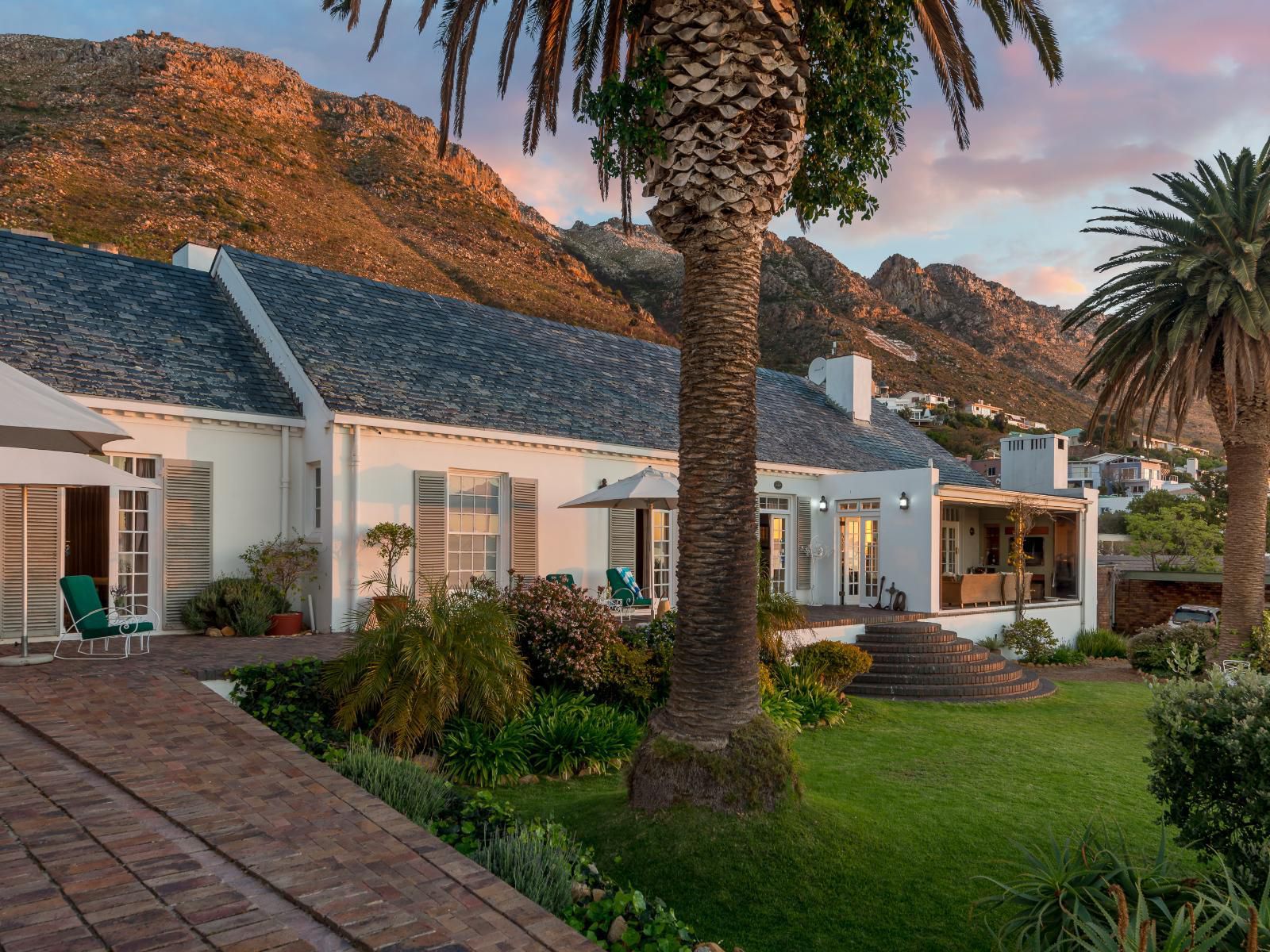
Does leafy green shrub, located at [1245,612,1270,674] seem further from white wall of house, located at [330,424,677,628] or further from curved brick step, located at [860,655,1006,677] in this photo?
white wall of house, located at [330,424,677,628]

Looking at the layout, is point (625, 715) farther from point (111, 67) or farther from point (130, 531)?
point (111, 67)

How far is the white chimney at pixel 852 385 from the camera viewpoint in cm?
2417

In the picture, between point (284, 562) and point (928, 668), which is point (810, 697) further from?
point (284, 562)

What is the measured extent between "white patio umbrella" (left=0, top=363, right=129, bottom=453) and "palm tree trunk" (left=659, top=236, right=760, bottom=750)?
465cm

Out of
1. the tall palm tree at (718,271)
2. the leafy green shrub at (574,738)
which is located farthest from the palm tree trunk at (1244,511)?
the tall palm tree at (718,271)

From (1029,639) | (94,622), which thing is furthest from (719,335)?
(1029,639)

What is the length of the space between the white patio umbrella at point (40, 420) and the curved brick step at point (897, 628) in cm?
1288

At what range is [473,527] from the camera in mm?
14211

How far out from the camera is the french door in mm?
19078

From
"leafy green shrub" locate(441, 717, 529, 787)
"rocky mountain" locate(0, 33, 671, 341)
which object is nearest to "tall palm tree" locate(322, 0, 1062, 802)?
"leafy green shrub" locate(441, 717, 529, 787)

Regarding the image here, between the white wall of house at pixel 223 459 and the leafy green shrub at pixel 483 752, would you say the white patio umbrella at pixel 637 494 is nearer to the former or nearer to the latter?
the white wall of house at pixel 223 459

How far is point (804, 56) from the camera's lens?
23.4 ft

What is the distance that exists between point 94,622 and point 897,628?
12795mm

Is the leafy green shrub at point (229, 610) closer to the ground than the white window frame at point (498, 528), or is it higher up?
closer to the ground
